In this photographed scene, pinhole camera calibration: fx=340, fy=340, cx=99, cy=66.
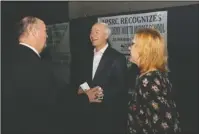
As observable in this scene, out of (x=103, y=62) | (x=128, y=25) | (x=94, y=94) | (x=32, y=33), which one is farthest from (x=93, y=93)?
(x=32, y=33)

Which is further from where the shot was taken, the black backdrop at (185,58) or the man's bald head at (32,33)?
the black backdrop at (185,58)

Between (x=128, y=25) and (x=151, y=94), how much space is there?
1.64 meters

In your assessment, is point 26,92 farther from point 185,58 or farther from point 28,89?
point 185,58

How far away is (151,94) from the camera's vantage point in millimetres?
2143

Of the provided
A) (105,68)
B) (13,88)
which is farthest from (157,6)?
(13,88)

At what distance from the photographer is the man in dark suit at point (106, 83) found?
3344mm

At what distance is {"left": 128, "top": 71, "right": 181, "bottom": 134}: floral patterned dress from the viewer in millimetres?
2139

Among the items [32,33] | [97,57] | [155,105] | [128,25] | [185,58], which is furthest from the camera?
[128,25]

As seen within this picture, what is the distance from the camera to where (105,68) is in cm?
338

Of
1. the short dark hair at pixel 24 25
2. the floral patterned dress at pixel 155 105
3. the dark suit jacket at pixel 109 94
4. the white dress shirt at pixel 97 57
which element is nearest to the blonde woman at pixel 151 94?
the floral patterned dress at pixel 155 105

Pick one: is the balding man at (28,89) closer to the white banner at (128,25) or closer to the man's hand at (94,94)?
the man's hand at (94,94)

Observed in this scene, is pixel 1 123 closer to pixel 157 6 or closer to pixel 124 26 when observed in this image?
pixel 124 26

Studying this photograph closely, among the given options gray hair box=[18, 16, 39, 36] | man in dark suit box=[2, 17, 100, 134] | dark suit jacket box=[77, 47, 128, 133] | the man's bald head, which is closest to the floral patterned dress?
man in dark suit box=[2, 17, 100, 134]

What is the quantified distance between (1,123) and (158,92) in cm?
124
